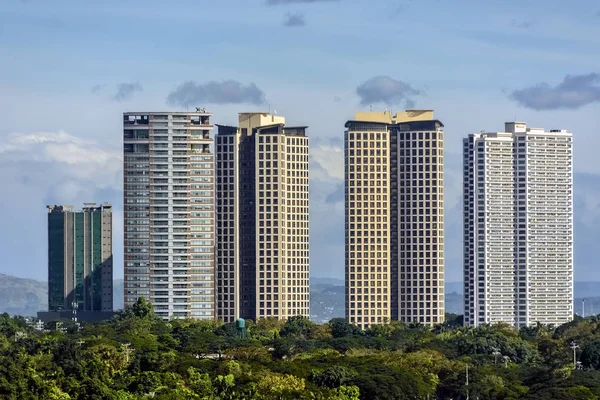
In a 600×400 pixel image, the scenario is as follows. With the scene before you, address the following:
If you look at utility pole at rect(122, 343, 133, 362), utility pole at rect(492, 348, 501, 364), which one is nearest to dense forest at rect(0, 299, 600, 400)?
utility pole at rect(122, 343, 133, 362)

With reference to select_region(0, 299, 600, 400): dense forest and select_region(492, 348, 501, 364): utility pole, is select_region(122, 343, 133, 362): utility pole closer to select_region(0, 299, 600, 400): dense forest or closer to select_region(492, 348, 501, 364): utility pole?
select_region(0, 299, 600, 400): dense forest

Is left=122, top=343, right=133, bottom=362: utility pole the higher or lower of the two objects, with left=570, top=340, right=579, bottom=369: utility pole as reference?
higher

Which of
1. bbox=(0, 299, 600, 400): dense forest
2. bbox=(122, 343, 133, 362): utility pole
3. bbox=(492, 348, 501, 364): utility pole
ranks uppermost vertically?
bbox=(122, 343, 133, 362): utility pole

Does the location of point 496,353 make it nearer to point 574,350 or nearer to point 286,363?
point 574,350

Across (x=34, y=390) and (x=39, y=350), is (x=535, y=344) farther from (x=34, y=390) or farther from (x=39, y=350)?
(x=34, y=390)

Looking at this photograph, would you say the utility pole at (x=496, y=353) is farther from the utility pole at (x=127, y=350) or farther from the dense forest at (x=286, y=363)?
the utility pole at (x=127, y=350)

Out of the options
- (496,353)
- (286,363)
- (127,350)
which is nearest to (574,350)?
(496,353)

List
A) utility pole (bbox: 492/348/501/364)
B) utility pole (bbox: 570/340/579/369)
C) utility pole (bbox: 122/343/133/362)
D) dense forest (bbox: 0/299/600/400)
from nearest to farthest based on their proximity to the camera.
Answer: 1. dense forest (bbox: 0/299/600/400)
2. utility pole (bbox: 122/343/133/362)
3. utility pole (bbox: 570/340/579/369)
4. utility pole (bbox: 492/348/501/364)

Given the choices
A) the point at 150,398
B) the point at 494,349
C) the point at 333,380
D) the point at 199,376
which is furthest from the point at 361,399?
the point at 494,349
